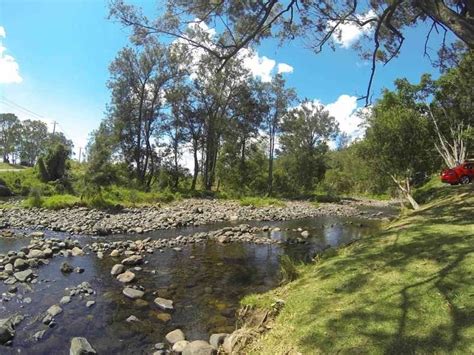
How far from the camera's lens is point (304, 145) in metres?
50.5

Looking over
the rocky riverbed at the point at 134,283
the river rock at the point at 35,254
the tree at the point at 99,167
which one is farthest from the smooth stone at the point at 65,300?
the tree at the point at 99,167

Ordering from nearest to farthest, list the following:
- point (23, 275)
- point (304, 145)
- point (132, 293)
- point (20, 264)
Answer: point (132, 293)
point (23, 275)
point (20, 264)
point (304, 145)

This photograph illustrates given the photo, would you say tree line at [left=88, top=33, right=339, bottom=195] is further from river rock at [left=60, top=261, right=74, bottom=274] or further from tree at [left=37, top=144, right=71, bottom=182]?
river rock at [left=60, top=261, right=74, bottom=274]

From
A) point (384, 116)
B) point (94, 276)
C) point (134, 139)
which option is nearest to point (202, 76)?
point (134, 139)

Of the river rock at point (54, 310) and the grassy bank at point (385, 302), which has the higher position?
the grassy bank at point (385, 302)

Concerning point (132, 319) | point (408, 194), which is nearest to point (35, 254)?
point (132, 319)

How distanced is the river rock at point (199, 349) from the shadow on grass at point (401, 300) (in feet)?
4.82

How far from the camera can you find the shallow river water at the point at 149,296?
7078mm

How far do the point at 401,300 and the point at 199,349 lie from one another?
9.97ft

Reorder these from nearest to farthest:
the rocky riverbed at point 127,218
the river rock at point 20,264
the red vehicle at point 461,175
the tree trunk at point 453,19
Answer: the tree trunk at point 453,19
the river rock at point 20,264
the rocky riverbed at point 127,218
the red vehicle at point 461,175

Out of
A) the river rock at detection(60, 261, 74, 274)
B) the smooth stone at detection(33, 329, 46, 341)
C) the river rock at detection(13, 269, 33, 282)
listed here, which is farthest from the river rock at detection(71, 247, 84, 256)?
the smooth stone at detection(33, 329, 46, 341)

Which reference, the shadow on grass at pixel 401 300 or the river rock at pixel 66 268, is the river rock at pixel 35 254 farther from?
the shadow on grass at pixel 401 300

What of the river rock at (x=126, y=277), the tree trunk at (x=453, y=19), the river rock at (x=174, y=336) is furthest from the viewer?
the river rock at (x=126, y=277)

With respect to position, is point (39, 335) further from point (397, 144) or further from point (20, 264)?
point (397, 144)
